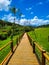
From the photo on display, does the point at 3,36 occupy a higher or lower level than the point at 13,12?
lower

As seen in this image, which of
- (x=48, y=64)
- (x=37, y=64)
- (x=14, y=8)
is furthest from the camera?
(x=14, y=8)

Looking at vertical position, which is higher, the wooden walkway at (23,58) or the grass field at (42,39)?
the wooden walkway at (23,58)

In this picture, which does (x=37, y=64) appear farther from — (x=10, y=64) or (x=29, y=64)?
(x=10, y=64)

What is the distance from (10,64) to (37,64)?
A: 174cm

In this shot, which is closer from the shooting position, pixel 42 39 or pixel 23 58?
pixel 23 58

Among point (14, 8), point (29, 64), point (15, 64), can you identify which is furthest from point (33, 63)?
point (14, 8)

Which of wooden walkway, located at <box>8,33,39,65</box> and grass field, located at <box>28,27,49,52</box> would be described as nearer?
wooden walkway, located at <box>8,33,39,65</box>

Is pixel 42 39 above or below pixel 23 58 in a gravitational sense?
below

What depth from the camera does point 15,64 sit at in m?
11.4

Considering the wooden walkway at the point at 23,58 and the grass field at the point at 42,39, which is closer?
the wooden walkway at the point at 23,58

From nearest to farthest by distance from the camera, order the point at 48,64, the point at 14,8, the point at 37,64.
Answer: the point at 37,64 < the point at 48,64 < the point at 14,8

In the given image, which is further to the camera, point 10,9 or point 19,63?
point 10,9

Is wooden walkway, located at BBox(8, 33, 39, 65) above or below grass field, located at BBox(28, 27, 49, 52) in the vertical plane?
above

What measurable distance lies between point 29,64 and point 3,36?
57647 millimetres
